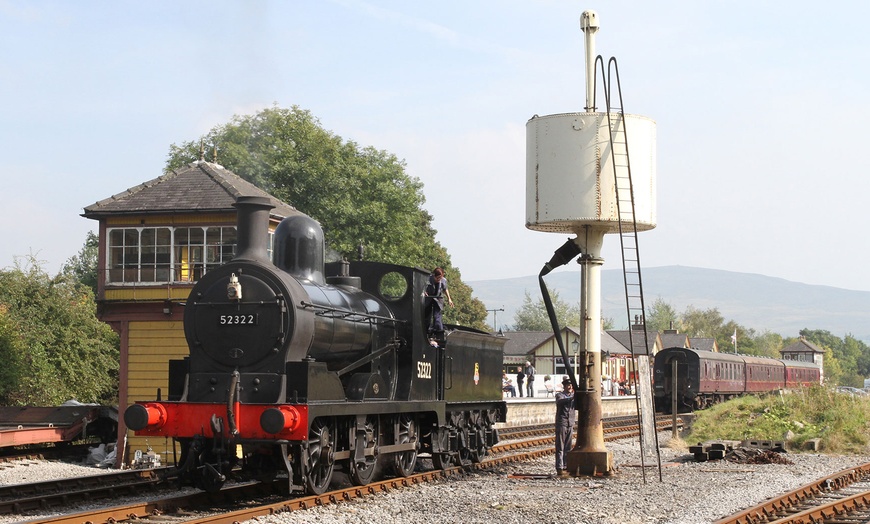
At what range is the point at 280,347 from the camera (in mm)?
11492

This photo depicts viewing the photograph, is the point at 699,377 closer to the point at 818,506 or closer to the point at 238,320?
the point at 818,506

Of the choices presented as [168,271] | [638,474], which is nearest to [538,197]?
[638,474]

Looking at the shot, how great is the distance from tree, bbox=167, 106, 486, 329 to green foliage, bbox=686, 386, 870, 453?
2026cm

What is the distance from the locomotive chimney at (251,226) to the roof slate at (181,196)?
895 cm

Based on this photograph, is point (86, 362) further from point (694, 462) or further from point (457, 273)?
point (457, 273)

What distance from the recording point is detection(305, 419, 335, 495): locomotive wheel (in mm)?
11656

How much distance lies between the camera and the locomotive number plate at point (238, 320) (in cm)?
1163

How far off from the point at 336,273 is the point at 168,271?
331 inches

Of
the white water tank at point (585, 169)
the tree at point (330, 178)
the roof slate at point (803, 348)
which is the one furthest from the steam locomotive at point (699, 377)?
the roof slate at point (803, 348)

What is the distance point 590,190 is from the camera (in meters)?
14.8

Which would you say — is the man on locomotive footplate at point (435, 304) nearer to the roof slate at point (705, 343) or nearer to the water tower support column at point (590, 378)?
the water tower support column at point (590, 378)

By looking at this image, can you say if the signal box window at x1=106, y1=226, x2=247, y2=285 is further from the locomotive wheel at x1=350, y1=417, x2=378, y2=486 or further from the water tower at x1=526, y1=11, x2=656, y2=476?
the locomotive wheel at x1=350, y1=417, x2=378, y2=486

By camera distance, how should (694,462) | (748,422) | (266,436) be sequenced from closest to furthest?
(266,436)
(694,462)
(748,422)

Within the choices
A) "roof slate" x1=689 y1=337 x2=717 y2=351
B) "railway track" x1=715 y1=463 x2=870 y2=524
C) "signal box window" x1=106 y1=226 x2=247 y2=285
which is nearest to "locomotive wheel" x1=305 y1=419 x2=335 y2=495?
"railway track" x1=715 y1=463 x2=870 y2=524
